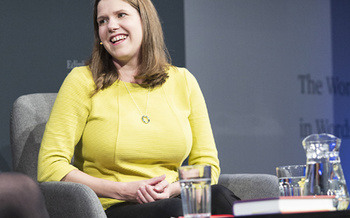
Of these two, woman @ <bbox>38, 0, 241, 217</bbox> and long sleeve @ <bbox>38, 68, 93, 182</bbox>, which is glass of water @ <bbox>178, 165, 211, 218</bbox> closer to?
woman @ <bbox>38, 0, 241, 217</bbox>

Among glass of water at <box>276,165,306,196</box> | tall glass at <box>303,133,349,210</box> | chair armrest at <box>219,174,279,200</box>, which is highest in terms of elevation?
tall glass at <box>303,133,349,210</box>

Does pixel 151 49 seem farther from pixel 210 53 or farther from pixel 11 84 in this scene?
pixel 210 53

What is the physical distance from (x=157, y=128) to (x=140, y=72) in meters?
0.27

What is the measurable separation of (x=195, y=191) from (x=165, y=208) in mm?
571

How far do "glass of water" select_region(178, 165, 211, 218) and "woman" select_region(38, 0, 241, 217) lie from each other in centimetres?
68

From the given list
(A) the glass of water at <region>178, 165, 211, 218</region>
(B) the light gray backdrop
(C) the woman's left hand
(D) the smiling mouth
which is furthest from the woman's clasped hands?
(B) the light gray backdrop

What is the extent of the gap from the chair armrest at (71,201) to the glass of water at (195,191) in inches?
20.8

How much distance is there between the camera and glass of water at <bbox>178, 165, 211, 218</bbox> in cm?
108

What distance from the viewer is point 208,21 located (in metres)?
3.62

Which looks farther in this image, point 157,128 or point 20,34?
point 20,34

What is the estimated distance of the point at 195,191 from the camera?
108 cm

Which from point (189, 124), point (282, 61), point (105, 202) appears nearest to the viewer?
point (105, 202)

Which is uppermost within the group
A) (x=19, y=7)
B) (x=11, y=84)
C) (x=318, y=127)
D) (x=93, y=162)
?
(x=19, y=7)

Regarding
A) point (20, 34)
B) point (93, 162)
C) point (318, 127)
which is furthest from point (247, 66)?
point (93, 162)
